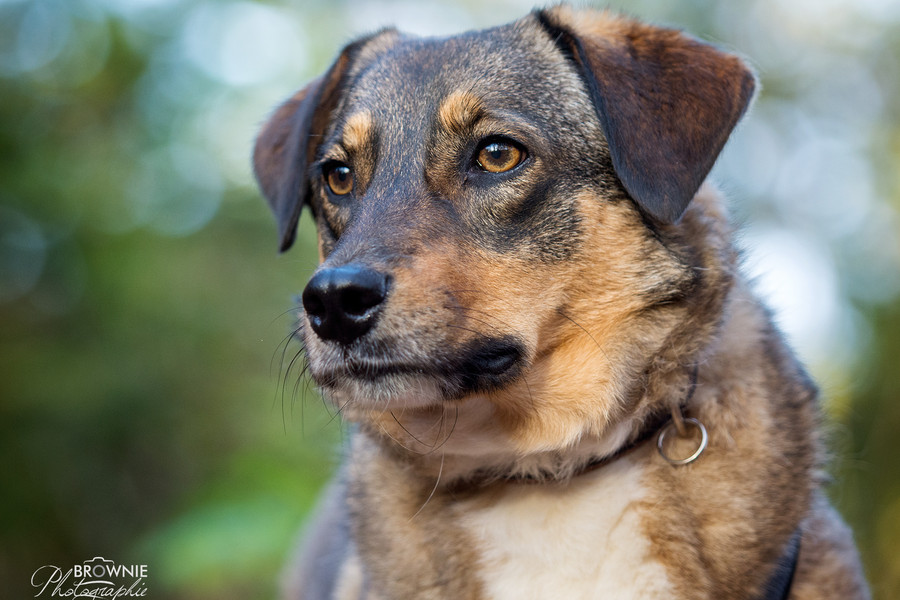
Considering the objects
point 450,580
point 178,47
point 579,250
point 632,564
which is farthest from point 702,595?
point 178,47

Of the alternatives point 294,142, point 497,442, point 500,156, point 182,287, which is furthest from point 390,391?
point 182,287

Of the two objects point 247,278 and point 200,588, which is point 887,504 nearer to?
point 200,588

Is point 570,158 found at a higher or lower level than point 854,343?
higher

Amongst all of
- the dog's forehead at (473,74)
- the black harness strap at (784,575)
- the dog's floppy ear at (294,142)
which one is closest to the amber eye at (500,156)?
the dog's forehead at (473,74)

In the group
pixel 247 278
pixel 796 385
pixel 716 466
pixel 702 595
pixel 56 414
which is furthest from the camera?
pixel 247 278

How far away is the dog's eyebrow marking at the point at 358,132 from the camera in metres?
2.94

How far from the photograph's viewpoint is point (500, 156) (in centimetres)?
270

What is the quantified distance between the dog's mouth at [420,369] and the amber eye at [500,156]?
25.0 inches

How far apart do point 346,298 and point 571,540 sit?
3.64 ft

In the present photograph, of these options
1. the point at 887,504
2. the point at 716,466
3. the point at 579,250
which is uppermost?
the point at 579,250

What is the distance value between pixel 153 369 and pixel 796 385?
8022mm

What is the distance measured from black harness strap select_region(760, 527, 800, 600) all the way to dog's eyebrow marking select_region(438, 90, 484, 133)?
5.96ft

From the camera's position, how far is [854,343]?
9453 millimetres

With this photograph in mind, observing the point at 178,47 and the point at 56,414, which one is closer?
the point at 56,414
